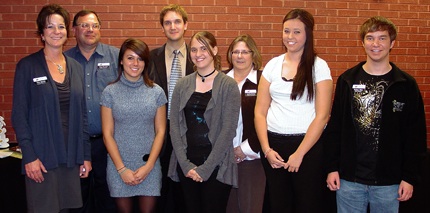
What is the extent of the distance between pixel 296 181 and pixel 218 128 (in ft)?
2.09

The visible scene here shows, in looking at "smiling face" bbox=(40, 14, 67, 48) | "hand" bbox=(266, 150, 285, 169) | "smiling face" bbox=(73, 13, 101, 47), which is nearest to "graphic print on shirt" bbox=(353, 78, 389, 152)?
"hand" bbox=(266, 150, 285, 169)

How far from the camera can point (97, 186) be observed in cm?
370

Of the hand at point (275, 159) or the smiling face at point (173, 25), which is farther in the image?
the smiling face at point (173, 25)

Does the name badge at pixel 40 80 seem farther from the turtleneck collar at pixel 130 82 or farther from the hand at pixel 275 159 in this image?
the hand at pixel 275 159

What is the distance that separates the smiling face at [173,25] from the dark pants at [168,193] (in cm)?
88

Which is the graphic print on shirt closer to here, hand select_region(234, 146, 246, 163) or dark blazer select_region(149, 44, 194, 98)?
hand select_region(234, 146, 246, 163)

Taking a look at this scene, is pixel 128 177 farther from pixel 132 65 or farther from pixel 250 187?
pixel 250 187

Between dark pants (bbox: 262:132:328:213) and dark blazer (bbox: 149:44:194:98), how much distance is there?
1.15m

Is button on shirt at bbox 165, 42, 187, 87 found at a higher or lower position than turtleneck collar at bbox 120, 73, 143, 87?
higher

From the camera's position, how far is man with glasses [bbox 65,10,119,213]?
3.51 m

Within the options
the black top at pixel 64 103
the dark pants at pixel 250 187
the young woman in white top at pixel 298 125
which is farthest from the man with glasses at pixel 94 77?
the young woman in white top at pixel 298 125

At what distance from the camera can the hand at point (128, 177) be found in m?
2.98

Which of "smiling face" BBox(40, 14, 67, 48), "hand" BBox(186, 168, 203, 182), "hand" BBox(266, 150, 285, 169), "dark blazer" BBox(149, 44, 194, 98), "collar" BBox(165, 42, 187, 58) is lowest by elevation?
"hand" BBox(186, 168, 203, 182)

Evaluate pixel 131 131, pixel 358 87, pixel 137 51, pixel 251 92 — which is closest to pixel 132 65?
pixel 137 51
